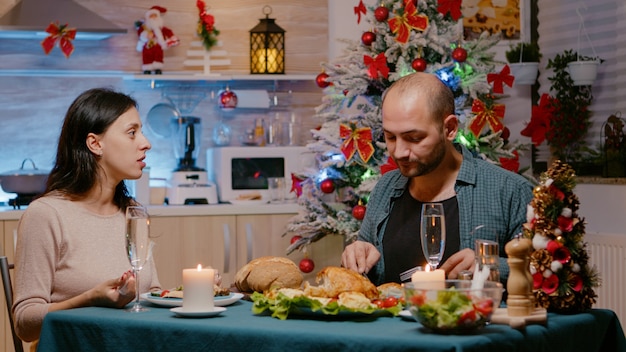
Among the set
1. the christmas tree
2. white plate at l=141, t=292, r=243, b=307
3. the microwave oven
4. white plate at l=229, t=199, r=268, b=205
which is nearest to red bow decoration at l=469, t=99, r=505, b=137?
the christmas tree

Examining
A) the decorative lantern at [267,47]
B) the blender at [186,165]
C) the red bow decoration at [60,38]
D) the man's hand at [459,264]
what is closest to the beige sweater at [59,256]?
the man's hand at [459,264]

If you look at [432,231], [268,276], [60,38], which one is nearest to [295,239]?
[60,38]

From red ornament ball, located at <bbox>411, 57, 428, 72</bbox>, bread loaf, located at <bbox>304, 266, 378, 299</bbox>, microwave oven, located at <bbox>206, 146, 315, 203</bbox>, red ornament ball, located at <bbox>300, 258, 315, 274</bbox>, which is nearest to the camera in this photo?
bread loaf, located at <bbox>304, 266, 378, 299</bbox>

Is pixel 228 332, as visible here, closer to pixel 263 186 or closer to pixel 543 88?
pixel 263 186

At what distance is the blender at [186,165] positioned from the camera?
5215 mm

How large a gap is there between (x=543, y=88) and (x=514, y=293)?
12.7 feet

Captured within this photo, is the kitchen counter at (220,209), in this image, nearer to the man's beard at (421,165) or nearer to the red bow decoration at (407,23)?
the red bow decoration at (407,23)

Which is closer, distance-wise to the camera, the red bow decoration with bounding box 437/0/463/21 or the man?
the man

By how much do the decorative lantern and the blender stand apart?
18.8 inches

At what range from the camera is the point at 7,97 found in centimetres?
540

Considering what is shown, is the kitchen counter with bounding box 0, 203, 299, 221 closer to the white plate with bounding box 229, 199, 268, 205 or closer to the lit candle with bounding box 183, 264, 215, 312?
the white plate with bounding box 229, 199, 268, 205

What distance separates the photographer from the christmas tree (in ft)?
14.6

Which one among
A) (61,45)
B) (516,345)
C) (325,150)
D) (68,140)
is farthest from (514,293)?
(61,45)

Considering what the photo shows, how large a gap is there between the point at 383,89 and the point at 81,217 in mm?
2273
